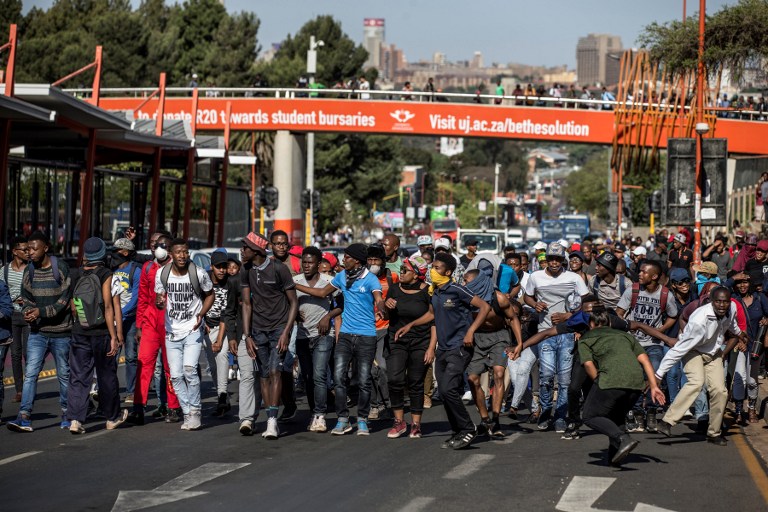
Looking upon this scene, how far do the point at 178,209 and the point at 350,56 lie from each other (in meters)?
54.2

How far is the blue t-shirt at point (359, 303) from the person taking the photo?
12805mm

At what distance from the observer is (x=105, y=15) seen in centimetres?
8094

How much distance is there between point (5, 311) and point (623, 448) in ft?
20.8

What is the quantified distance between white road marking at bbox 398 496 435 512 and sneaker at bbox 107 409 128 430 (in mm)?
4635

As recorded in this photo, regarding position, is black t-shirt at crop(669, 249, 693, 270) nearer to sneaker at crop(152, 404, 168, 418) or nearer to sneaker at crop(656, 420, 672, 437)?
sneaker at crop(656, 420, 672, 437)

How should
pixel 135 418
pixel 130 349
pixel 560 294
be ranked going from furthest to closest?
pixel 130 349
pixel 560 294
pixel 135 418

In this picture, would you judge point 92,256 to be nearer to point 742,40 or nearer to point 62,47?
point 742,40

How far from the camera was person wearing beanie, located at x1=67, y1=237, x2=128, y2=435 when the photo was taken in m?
12.7

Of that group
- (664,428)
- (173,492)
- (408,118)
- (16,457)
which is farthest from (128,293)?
(408,118)

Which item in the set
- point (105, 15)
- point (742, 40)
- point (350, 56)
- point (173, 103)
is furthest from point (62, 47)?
point (742, 40)

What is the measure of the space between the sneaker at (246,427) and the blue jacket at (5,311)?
2630mm

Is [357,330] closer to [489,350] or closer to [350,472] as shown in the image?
[489,350]

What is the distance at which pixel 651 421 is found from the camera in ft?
44.0

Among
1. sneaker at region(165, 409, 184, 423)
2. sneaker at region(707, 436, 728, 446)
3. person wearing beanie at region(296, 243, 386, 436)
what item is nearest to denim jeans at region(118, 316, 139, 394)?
sneaker at region(165, 409, 184, 423)
